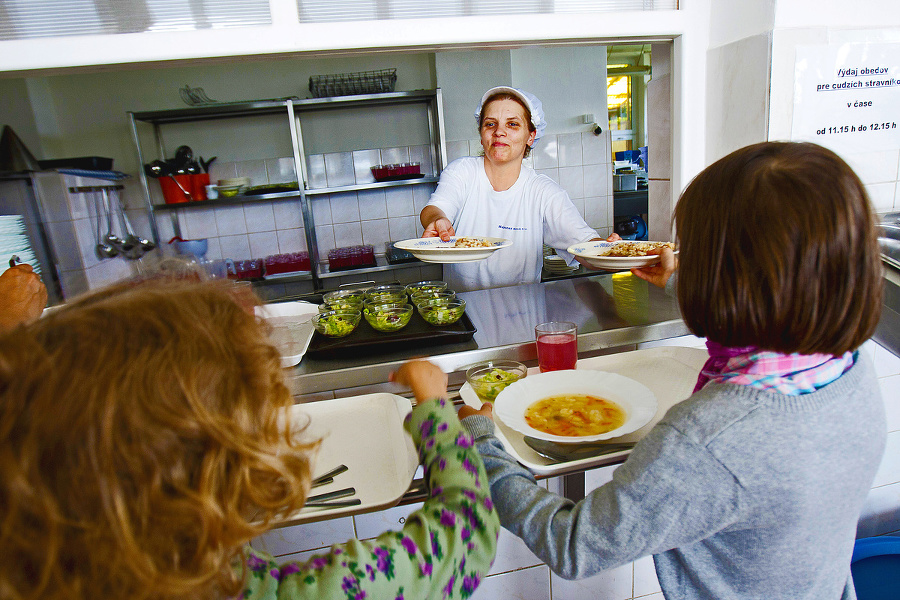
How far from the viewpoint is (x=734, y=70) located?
65.2 inches

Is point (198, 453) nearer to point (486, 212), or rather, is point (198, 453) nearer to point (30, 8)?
point (30, 8)

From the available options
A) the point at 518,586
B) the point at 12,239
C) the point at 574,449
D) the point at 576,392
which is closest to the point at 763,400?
the point at 574,449

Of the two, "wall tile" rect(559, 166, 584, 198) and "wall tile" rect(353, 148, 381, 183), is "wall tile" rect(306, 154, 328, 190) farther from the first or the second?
"wall tile" rect(559, 166, 584, 198)

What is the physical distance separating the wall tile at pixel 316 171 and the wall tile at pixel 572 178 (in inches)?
81.7

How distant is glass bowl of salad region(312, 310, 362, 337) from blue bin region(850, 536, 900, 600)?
5.72ft

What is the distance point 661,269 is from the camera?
156cm

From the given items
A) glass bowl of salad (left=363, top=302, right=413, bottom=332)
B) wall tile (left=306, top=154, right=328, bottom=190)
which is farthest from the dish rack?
glass bowl of salad (left=363, top=302, right=413, bottom=332)

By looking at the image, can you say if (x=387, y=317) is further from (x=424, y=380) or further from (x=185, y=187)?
(x=185, y=187)

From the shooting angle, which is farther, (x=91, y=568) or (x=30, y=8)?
(x=30, y=8)

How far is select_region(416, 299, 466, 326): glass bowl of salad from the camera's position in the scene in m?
1.46

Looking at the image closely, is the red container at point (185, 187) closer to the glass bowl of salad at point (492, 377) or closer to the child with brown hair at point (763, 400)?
the glass bowl of salad at point (492, 377)

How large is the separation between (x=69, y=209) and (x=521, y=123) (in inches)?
104

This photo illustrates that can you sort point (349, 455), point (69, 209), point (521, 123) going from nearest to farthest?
1. point (349, 455)
2. point (521, 123)
3. point (69, 209)

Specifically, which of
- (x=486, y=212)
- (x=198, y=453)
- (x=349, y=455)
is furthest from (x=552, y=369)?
(x=486, y=212)
